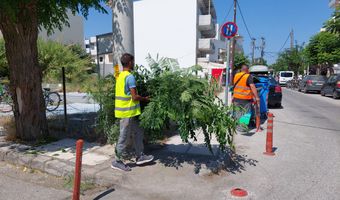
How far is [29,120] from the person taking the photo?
19.8ft

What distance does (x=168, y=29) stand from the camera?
40.0m

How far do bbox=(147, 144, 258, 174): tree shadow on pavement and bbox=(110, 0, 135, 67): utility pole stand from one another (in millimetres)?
2197

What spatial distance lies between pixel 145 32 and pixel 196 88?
38.6 m

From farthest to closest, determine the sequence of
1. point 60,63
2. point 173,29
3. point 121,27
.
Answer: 1. point 173,29
2. point 60,63
3. point 121,27

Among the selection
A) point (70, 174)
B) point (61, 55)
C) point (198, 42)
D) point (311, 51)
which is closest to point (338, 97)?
point (311, 51)

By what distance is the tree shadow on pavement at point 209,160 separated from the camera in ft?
16.0

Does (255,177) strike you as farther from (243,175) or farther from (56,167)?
(56,167)

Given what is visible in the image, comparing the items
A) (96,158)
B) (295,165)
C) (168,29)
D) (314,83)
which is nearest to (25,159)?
(96,158)

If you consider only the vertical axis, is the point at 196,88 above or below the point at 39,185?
above

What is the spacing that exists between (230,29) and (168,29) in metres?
33.4

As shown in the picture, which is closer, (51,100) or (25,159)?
(25,159)

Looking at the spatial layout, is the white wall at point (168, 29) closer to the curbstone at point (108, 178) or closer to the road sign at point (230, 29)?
the road sign at point (230, 29)

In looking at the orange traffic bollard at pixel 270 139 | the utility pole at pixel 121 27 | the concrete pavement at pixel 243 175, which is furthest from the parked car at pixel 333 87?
the utility pole at pixel 121 27

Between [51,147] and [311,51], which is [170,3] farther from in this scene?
[51,147]
